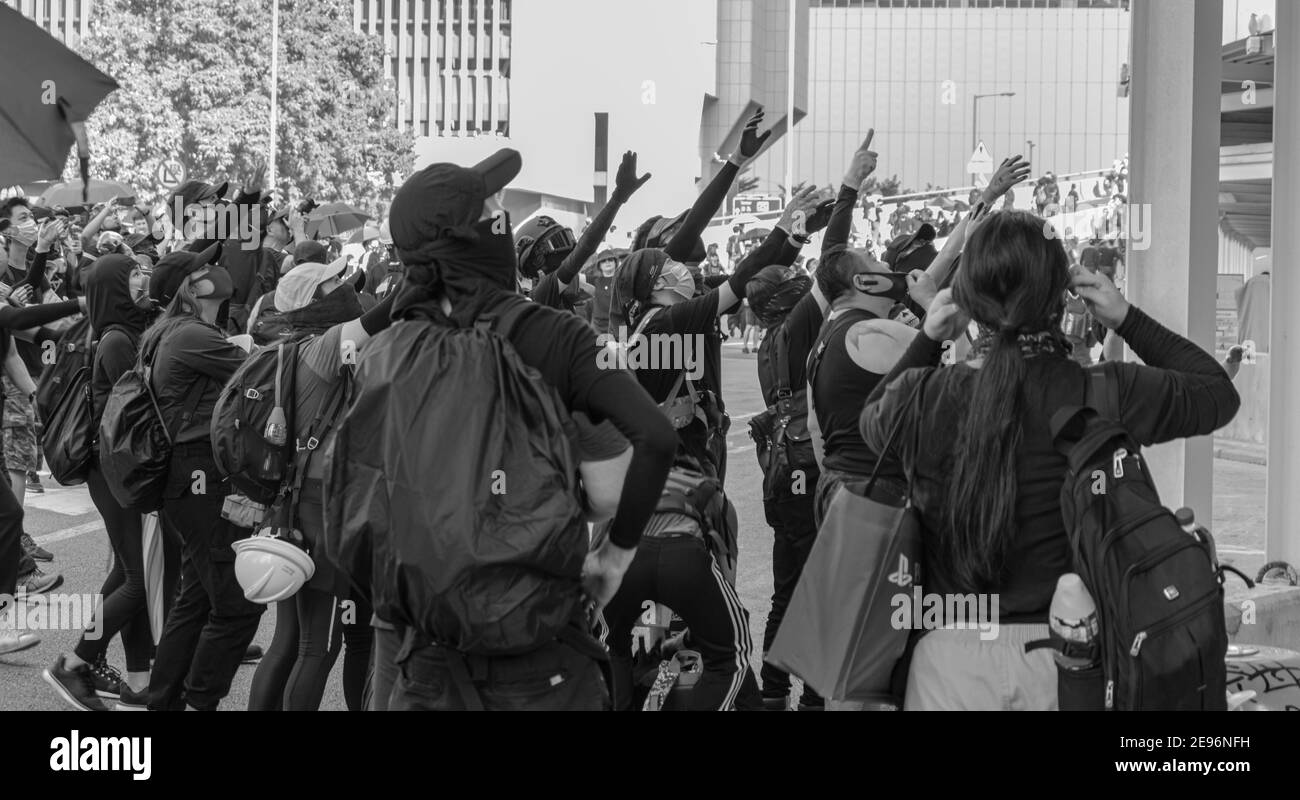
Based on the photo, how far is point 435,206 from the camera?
3.05 meters

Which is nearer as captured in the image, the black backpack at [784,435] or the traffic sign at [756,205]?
the black backpack at [784,435]

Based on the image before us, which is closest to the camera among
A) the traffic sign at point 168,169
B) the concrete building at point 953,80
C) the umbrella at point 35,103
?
the umbrella at point 35,103

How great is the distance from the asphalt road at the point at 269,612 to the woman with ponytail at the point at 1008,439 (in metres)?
3.79

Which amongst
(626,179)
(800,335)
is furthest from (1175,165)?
(626,179)

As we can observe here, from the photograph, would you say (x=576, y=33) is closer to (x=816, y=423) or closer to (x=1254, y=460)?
(x=1254, y=460)

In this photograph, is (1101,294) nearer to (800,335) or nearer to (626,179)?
(800,335)

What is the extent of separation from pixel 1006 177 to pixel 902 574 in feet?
6.08

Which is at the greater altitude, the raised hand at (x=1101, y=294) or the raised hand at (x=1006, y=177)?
the raised hand at (x=1006, y=177)

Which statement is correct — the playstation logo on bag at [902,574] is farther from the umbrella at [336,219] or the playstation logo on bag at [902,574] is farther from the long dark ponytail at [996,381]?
the umbrella at [336,219]

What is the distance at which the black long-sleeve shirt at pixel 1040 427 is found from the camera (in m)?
3.07

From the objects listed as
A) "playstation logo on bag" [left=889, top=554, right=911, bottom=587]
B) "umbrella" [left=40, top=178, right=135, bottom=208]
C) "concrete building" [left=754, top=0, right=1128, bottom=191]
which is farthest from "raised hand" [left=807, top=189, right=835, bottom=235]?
"concrete building" [left=754, top=0, right=1128, bottom=191]

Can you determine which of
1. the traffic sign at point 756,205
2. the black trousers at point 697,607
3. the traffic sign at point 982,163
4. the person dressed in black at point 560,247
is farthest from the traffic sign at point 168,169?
the black trousers at point 697,607
